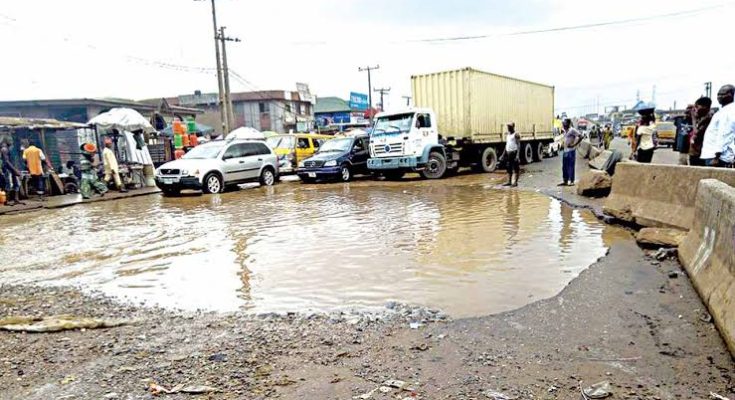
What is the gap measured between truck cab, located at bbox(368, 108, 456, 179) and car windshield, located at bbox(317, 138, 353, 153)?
1.12 metres

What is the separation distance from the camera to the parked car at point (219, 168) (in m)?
14.2

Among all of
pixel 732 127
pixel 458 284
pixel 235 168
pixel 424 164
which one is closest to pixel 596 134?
pixel 424 164

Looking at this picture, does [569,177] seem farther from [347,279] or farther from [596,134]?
[596,134]

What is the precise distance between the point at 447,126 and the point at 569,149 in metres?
6.23

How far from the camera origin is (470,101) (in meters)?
16.8

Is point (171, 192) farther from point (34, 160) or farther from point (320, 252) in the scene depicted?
point (320, 252)

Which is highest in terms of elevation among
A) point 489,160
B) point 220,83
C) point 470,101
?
point 220,83

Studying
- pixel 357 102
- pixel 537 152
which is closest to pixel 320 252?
pixel 537 152

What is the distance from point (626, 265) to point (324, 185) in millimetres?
11985

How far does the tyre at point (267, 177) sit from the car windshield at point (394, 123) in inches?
157

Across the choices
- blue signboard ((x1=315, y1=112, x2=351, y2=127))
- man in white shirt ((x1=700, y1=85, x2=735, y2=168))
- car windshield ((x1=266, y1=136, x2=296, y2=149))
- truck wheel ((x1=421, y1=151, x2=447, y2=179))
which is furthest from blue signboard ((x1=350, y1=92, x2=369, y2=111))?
man in white shirt ((x1=700, y1=85, x2=735, y2=168))

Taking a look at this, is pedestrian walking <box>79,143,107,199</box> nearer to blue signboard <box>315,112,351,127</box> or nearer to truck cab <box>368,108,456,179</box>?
truck cab <box>368,108,456,179</box>

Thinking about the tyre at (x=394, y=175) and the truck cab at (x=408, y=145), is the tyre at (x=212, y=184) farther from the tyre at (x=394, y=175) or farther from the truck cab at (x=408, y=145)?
the tyre at (x=394, y=175)

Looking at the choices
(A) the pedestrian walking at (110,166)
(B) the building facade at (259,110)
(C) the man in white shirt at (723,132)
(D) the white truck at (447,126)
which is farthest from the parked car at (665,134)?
(A) the pedestrian walking at (110,166)
